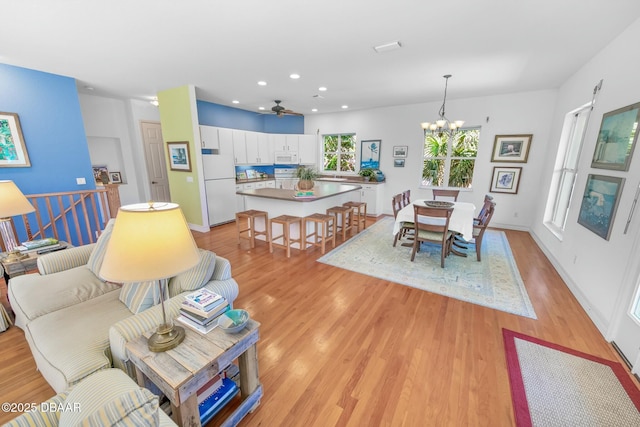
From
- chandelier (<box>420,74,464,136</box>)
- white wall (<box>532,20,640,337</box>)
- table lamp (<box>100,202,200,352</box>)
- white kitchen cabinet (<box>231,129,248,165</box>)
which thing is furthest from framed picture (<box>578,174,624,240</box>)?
white kitchen cabinet (<box>231,129,248,165</box>)

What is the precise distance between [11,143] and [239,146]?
138 inches

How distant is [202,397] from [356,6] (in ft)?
9.78

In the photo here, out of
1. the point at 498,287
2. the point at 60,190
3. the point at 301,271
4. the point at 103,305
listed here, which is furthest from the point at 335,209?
the point at 60,190

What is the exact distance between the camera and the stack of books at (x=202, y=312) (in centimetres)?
133

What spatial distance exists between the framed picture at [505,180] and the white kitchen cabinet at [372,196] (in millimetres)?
2383

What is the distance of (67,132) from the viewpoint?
3.92 metres

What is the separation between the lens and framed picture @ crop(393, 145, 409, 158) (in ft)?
20.0

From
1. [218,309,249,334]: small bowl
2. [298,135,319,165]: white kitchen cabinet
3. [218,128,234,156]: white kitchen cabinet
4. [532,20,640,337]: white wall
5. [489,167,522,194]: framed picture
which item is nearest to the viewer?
[218,309,249,334]: small bowl

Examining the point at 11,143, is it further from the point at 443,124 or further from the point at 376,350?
the point at 443,124

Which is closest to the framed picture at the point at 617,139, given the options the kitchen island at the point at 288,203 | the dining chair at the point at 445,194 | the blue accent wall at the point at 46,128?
the dining chair at the point at 445,194

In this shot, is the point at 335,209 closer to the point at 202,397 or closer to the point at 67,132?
the point at 202,397

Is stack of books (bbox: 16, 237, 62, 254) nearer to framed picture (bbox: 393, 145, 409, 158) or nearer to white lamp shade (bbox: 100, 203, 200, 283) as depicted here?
white lamp shade (bbox: 100, 203, 200, 283)

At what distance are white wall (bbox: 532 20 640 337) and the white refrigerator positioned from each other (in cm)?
574

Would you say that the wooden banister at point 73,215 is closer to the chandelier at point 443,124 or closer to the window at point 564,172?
the chandelier at point 443,124
